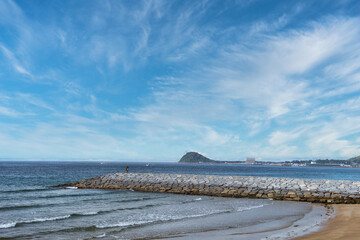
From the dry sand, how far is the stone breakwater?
7535 mm

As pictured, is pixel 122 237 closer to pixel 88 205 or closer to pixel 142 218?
pixel 142 218

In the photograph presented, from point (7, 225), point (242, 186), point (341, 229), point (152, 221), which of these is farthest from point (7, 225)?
point (242, 186)

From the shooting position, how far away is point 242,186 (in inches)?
1113

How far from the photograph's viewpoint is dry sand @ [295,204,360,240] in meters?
A: 9.70

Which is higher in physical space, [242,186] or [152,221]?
[242,186]

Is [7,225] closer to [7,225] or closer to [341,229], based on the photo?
[7,225]

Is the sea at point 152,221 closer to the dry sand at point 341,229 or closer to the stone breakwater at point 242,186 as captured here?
the dry sand at point 341,229

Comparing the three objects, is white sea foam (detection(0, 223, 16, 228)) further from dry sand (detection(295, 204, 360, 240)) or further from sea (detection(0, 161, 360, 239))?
dry sand (detection(295, 204, 360, 240))

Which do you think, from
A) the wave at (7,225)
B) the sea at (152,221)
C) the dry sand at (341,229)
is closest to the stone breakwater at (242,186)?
the sea at (152,221)

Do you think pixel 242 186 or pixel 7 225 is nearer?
pixel 7 225

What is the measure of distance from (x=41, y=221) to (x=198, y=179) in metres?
20.4

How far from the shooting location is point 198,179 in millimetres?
32719

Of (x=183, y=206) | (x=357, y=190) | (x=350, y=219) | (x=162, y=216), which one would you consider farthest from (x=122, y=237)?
(x=357, y=190)

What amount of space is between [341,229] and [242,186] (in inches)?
680
